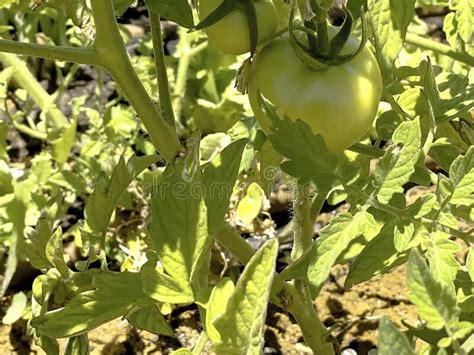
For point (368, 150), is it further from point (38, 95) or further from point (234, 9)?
point (38, 95)

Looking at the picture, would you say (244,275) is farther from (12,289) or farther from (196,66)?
(196,66)

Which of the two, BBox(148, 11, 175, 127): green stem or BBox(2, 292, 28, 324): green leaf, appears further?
BBox(2, 292, 28, 324): green leaf

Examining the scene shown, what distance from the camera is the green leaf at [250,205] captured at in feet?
4.87

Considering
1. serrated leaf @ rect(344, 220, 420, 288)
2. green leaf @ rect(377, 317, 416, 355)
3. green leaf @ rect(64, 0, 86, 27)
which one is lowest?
serrated leaf @ rect(344, 220, 420, 288)

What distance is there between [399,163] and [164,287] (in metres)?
0.27

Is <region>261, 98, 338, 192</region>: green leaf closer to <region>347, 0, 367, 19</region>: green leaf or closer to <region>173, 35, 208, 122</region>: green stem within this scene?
<region>347, 0, 367, 19</region>: green leaf

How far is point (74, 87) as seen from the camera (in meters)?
2.30

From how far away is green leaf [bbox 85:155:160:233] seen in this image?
0.91 metres

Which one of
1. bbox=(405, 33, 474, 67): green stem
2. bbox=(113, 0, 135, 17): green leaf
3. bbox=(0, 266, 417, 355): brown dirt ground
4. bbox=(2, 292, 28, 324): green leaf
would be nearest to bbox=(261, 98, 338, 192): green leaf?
bbox=(113, 0, 135, 17): green leaf

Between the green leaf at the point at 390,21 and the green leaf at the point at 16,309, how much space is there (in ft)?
3.34

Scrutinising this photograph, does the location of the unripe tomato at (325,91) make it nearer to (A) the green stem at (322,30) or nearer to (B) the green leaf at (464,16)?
(A) the green stem at (322,30)

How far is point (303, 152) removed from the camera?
0.76 meters

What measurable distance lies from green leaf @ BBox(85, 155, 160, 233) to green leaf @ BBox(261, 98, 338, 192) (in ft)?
0.69

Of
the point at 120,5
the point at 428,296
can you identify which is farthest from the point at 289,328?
the point at 428,296
